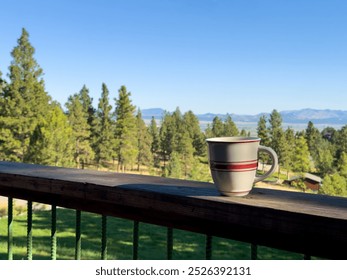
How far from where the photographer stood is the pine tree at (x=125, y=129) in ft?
89.2

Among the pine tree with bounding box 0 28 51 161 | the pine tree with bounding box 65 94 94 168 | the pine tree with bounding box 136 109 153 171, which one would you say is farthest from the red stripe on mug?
the pine tree with bounding box 136 109 153 171

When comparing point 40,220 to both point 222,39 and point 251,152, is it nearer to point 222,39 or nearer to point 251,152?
point 251,152

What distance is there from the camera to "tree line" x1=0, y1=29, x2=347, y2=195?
66.2 feet

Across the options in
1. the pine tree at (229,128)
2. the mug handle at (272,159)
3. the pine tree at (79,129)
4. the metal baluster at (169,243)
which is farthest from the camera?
the pine tree at (229,128)

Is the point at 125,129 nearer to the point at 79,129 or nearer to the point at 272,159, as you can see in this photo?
the point at 79,129

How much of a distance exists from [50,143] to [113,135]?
909 cm

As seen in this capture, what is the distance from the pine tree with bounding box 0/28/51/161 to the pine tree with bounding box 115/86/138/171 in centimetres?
699

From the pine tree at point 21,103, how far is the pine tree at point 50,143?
60 centimetres

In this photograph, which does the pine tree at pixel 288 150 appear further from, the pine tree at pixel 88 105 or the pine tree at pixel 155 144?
the pine tree at pixel 88 105

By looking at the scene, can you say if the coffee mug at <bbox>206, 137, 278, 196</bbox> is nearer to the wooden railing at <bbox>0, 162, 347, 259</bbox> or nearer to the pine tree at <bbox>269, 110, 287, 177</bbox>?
the wooden railing at <bbox>0, 162, 347, 259</bbox>

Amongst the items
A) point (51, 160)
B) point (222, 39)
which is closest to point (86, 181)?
point (51, 160)

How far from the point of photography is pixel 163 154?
3406cm

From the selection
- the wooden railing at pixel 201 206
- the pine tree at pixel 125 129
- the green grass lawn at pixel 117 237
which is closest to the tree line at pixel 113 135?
the pine tree at pixel 125 129

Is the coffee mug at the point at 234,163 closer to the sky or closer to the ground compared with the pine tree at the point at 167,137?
closer to the sky
